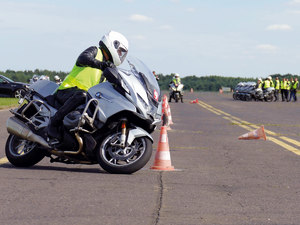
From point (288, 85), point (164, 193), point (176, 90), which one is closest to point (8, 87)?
point (176, 90)

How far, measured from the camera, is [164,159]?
954 centimetres

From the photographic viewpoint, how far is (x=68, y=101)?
8.75 m

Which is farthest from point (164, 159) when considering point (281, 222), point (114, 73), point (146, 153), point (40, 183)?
point (281, 222)

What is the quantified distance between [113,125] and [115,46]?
1025 millimetres

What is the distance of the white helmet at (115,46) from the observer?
8797 mm

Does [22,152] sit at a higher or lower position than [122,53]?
lower

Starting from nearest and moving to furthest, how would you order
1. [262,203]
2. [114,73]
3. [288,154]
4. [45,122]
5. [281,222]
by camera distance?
1. [281,222]
2. [262,203]
3. [114,73]
4. [45,122]
5. [288,154]

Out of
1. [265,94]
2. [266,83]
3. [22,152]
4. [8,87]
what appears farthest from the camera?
[265,94]

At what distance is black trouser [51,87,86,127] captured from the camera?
343 inches

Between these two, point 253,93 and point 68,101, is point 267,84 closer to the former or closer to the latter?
point 253,93

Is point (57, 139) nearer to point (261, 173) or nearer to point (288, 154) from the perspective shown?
point (261, 173)

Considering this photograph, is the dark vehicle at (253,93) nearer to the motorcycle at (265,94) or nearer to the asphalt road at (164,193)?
the motorcycle at (265,94)

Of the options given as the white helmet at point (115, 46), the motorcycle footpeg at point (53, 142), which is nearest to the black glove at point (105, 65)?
the white helmet at point (115, 46)

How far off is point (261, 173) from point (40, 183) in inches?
122
